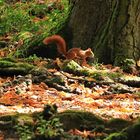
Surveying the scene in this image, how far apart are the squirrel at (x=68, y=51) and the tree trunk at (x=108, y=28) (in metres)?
0.50

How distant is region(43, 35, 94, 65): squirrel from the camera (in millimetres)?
8781

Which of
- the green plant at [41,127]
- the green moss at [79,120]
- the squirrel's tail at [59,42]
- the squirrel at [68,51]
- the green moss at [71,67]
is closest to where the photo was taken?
the green plant at [41,127]

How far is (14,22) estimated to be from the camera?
1398 cm

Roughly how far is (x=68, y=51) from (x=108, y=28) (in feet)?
2.77

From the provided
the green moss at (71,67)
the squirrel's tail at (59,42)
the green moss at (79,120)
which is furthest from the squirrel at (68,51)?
the green moss at (79,120)

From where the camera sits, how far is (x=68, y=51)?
9.18 meters

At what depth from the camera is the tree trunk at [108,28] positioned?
925cm

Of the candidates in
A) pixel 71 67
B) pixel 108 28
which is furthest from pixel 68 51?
pixel 71 67

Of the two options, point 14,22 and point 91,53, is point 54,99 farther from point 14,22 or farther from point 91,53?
point 14,22

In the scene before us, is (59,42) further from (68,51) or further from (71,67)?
(71,67)

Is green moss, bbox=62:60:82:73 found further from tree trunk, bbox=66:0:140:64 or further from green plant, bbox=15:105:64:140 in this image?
green plant, bbox=15:105:64:140

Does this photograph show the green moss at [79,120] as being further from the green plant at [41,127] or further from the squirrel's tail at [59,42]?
the squirrel's tail at [59,42]

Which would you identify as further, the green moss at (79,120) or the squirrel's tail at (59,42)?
the squirrel's tail at (59,42)

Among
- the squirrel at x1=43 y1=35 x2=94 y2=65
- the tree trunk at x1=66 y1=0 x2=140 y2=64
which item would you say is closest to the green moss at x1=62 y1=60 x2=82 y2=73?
the squirrel at x1=43 y1=35 x2=94 y2=65
